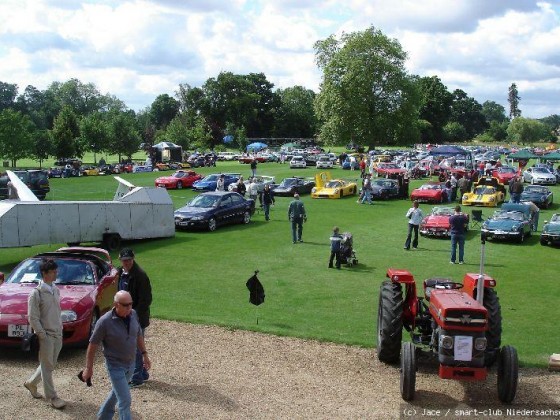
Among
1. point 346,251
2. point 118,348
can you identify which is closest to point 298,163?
point 346,251

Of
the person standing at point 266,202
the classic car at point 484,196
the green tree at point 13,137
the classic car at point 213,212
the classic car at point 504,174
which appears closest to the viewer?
the classic car at point 213,212

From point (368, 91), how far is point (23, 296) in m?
62.6

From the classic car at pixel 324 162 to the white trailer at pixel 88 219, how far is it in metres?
42.2

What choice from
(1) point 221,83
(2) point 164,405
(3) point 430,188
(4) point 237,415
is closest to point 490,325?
(4) point 237,415

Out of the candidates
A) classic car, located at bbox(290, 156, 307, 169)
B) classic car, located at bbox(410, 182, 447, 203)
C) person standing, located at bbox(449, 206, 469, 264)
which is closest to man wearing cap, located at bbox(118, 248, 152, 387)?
person standing, located at bbox(449, 206, 469, 264)

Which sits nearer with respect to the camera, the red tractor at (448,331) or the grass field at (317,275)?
the red tractor at (448,331)

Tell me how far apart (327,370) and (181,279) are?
794 cm

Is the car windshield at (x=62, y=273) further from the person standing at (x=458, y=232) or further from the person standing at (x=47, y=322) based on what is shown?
the person standing at (x=458, y=232)

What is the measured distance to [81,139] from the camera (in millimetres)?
77125

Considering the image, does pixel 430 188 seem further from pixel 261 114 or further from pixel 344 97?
pixel 261 114

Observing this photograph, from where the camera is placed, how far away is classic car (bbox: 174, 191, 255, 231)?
26031 mm

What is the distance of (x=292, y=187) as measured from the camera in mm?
40312

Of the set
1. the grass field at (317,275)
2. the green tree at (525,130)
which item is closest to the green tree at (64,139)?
the grass field at (317,275)

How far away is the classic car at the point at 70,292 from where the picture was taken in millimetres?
10031
